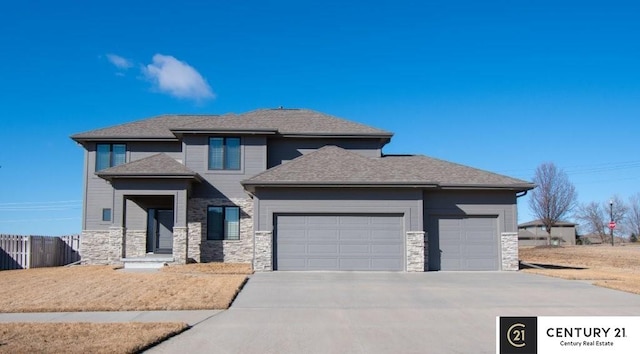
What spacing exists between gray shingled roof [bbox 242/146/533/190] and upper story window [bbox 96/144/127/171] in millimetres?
8989

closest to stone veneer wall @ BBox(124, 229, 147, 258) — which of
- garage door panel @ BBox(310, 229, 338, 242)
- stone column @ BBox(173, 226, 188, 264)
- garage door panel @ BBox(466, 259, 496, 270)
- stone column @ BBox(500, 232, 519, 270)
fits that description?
stone column @ BBox(173, 226, 188, 264)

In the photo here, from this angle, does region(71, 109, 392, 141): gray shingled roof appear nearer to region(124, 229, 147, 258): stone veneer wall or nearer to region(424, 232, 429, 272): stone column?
region(124, 229, 147, 258): stone veneer wall

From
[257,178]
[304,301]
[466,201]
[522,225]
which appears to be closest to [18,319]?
[304,301]

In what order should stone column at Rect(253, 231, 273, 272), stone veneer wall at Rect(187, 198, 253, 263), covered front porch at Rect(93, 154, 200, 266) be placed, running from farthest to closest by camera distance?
stone veneer wall at Rect(187, 198, 253, 263) → covered front porch at Rect(93, 154, 200, 266) → stone column at Rect(253, 231, 273, 272)

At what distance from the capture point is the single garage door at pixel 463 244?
2159 centimetres

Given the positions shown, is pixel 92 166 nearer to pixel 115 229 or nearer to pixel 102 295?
pixel 115 229

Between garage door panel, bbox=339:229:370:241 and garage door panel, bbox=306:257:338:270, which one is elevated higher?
garage door panel, bbox=339:229:370:241

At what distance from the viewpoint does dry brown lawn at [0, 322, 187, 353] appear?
8062 mm

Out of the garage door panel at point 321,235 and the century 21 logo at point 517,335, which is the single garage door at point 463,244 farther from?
the century 21 logo at point 517,335

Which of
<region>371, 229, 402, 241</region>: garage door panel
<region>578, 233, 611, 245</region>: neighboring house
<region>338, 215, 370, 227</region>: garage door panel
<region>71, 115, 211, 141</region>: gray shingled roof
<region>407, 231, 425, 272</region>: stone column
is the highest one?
<region>71, 115, 211, 141</region>: gray shingled roof

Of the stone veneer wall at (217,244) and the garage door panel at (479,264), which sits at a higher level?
the stone veneer wall at (217,244)

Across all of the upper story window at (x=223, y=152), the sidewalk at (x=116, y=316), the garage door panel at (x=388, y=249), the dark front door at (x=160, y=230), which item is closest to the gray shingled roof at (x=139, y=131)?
the upper story window at (x=223, y=152)

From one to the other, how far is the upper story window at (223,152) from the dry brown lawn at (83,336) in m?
15.1

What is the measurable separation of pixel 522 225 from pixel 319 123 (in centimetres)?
6429
